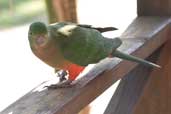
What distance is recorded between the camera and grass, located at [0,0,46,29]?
17.2 feet

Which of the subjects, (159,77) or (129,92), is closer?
(129,92)

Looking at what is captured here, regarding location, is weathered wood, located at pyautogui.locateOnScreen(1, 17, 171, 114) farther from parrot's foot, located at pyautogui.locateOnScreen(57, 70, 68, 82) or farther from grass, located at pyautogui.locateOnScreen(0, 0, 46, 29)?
grass, located at pyautogui.locateOnScreen(0, 0, 46, 29)

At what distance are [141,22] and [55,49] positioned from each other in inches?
21.8

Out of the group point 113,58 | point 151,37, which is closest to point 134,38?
point 151,37

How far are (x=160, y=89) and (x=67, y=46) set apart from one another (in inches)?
23.9

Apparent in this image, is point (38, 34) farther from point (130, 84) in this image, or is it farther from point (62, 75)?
point (130, 84)

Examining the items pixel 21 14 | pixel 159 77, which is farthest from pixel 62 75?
pixel 21 14

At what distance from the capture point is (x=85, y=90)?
105cm

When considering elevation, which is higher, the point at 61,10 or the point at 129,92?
the point at 61,10

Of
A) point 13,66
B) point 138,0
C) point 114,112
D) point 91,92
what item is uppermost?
point 138,0

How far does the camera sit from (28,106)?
3.09 ft

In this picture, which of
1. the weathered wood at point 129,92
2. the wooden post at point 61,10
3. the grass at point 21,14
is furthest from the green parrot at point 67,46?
the grass at point 21,14

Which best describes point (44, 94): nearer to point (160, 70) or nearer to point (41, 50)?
point (41, 50)

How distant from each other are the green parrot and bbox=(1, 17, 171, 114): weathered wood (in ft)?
0.13
